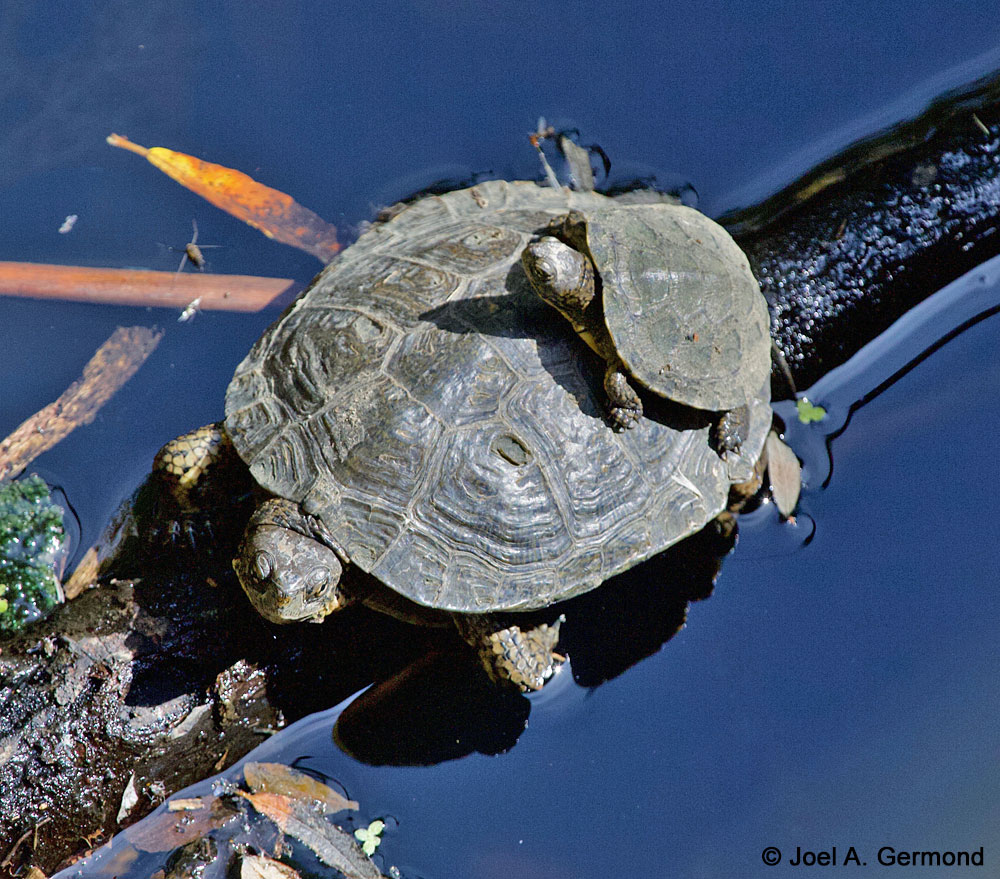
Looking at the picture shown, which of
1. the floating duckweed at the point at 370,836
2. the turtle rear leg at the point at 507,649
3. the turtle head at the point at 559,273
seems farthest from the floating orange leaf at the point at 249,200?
the floating duckweed at the point at 370,836

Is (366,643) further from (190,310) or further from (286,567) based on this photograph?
(190,310)

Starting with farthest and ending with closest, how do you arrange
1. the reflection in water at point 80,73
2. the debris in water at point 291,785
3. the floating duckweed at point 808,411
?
1. the reflection in water at point 80,73
2. the floating duckweed at point 808,411
3. the debris in water at point 291,785

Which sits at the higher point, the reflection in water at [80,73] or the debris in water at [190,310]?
the reflection in water at [80,73]

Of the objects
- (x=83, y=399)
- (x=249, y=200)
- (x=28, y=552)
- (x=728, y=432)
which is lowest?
(x=728, y=432)

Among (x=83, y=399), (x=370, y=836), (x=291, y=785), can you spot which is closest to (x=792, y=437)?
(x=370, y=836)

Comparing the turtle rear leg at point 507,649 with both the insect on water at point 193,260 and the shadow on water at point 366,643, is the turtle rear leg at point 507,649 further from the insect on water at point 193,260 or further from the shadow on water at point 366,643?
the insect on water at point 193,260

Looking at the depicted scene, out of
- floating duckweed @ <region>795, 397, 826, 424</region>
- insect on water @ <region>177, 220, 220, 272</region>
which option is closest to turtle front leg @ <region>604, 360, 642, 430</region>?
floating duckweed @ <region>795, 397, 826, 424</region>

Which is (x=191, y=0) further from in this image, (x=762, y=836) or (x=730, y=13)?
(x=762, y=836)
